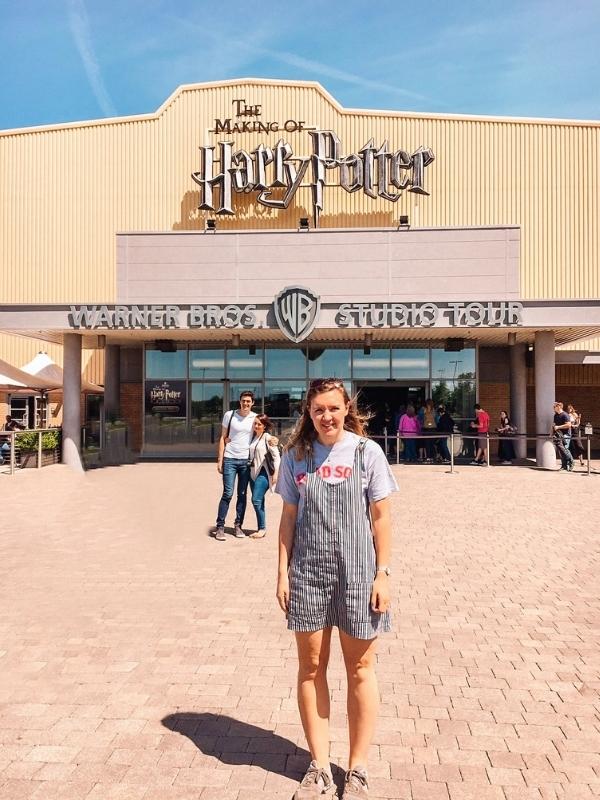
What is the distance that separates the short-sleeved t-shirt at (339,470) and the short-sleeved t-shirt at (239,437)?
5.39 meters

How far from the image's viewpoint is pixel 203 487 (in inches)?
526

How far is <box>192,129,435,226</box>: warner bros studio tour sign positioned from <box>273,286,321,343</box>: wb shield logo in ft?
20.8

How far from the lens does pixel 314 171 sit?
866 inches

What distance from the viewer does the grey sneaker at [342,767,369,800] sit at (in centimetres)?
285

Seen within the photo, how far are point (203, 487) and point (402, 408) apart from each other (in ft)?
28.9

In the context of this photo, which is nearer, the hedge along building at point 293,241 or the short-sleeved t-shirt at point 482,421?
the hedge along building at point 293,241

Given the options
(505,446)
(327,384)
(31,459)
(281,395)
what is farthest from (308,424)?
(281,395)

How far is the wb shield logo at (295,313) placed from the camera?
16906 millimetres

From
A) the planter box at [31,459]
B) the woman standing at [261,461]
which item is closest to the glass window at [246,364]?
the planter box at [31,459]

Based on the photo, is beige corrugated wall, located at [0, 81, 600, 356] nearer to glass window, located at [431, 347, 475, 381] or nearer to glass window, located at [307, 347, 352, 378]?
glass window, located at [431, 347, 475, 381]

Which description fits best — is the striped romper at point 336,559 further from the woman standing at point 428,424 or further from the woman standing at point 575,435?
the woman standing at point 428,424

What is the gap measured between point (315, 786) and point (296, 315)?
14611mm

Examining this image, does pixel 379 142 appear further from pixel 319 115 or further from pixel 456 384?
pixel 456 384

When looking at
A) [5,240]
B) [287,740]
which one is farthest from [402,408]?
[287,740]
